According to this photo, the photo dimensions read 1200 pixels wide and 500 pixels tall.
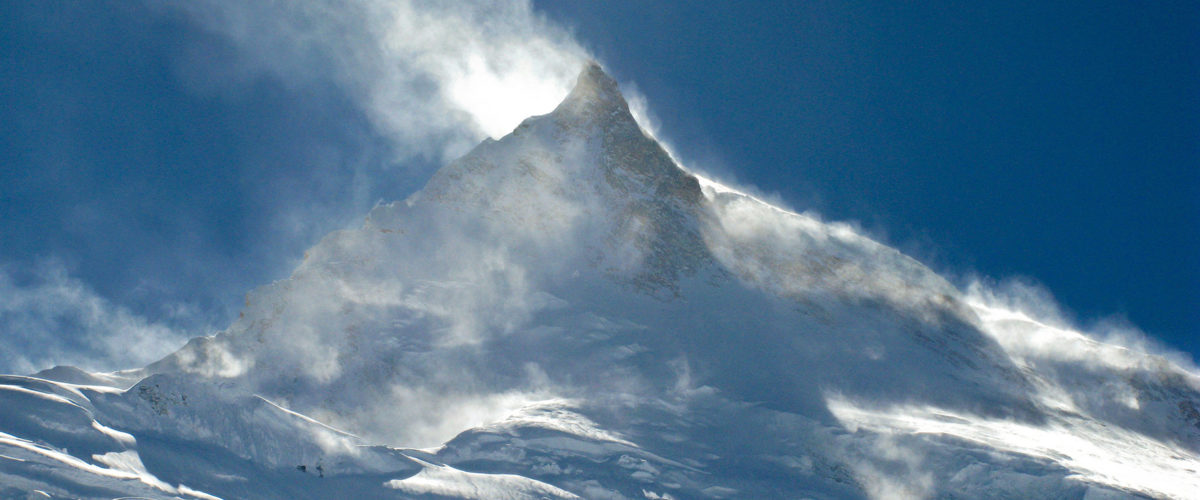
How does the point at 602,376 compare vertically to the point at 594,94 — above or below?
below

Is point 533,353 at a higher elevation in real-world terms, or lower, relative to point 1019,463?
higher

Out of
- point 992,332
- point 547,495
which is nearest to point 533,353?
point 547,495

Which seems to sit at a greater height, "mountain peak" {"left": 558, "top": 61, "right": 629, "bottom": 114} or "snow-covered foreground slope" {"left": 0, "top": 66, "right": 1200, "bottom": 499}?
"mountain peak" {"left": 558, "top": 61, "right": 629, "bottom": 114}

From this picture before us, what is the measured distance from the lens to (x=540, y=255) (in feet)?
254

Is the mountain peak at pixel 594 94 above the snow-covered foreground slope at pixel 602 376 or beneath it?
above

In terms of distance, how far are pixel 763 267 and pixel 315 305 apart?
129ft

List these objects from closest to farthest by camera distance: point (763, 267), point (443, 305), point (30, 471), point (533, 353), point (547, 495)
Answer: point (30, 471)
point (547, 495)
point (533, 353)
point (443, 305)
point (763, 267)

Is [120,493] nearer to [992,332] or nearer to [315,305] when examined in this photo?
[315,305]

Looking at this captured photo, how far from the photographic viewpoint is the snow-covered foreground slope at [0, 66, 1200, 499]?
47.1 metres

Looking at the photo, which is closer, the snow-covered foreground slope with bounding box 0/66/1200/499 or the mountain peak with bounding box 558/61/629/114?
the snow-covered foreground slope with bounding box 0/66/1200/499

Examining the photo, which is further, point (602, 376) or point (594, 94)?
point (594, 94)

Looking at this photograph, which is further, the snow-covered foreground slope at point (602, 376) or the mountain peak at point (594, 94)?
the mountain peak at point (594, 94)

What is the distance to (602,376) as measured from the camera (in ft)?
209

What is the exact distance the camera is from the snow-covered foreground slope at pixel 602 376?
47094mm
